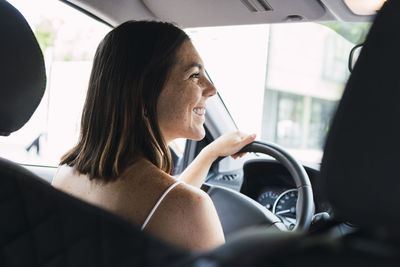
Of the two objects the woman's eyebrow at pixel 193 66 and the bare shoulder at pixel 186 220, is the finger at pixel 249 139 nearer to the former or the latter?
the woman's eyebrow at pixel 193 66

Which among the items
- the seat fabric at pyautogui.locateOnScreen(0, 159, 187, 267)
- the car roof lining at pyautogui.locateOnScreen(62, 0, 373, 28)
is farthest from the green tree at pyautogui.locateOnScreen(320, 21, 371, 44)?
the seat fabric at pyautogui.locateOnScreen(0, 159, 187, 267)

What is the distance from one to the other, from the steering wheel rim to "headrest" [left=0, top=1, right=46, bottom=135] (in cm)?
89

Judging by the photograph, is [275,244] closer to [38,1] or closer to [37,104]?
[37,104]

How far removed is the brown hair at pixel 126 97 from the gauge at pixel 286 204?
0.93 meters

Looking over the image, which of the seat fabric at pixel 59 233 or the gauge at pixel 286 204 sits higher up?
the seat fabric at pixel 59 233

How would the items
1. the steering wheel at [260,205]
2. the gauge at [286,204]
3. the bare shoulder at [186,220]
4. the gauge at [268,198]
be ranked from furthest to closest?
the gauge at [268,198] < the gauge at [286,204] < the steering wheel at [260,205] < the bare shoulder at [186,220]

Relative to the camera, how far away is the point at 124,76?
1504mm

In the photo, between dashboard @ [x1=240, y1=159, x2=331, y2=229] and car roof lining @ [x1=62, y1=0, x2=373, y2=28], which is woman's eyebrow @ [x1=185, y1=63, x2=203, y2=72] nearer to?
car roof lining @ [x1=62, y1=0, x2=373, y2=28]

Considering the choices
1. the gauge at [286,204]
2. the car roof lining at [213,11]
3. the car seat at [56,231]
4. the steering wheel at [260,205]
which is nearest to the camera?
the car seat at [56,231]

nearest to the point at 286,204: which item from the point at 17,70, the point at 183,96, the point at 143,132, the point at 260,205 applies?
the point at 260,205

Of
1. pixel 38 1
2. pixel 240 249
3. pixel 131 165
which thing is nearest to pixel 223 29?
pixel 38 1

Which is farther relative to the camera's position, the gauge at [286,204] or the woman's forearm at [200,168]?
the gauge at [286,204]

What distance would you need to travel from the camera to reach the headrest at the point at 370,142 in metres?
0.59

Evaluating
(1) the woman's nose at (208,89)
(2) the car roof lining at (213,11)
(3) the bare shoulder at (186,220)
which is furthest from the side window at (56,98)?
(3) the bare shoulder at (186,220)
